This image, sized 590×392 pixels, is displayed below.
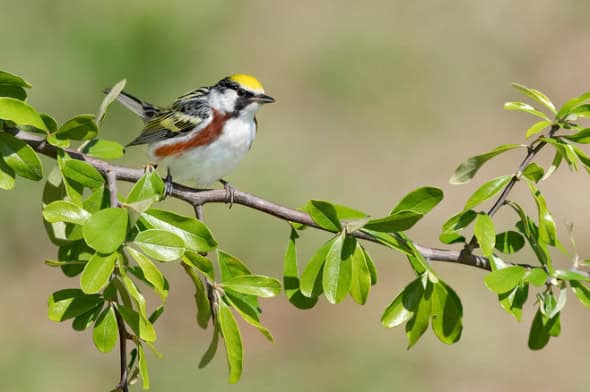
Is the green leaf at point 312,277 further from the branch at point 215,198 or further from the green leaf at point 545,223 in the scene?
the green leaf at point 545,223

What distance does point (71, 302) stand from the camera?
2.03 meters

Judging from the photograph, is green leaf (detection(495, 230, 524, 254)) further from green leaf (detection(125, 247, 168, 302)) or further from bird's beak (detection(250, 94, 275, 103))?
bird's beak (detection(250, 94, 275, 103))

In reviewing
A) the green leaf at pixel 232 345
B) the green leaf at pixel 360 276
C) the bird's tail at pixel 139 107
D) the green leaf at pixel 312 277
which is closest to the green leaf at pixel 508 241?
the green leaf at pixel 360 276

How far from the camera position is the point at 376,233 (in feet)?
7.02

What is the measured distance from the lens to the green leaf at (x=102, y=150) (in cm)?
230

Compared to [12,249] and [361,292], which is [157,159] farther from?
[12,249]

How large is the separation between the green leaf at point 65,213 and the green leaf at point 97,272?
4.2 inches

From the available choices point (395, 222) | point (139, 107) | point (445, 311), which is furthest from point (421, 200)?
point (139, 107)

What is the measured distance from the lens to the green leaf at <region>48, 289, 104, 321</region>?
2.01 m

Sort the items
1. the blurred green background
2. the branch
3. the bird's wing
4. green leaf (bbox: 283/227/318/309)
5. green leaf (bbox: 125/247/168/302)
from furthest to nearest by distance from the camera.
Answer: the blurred green background, the bird's wing, green leaf (bbox: 283/227/318/309), the branch, green leaf (bbox: 125/247/168/302)

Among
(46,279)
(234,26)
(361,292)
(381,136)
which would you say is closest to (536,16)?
(381,136)

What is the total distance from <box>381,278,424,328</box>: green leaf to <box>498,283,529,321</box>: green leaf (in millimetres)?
226

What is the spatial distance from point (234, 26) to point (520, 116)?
3708 mm

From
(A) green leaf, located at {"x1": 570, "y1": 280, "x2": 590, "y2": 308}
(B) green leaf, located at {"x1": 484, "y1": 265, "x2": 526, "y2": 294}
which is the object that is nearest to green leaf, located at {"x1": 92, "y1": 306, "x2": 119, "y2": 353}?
(B) green leaf, located at {"x1": 484, "y1": 265, "x2": 526, "y2": 294}
